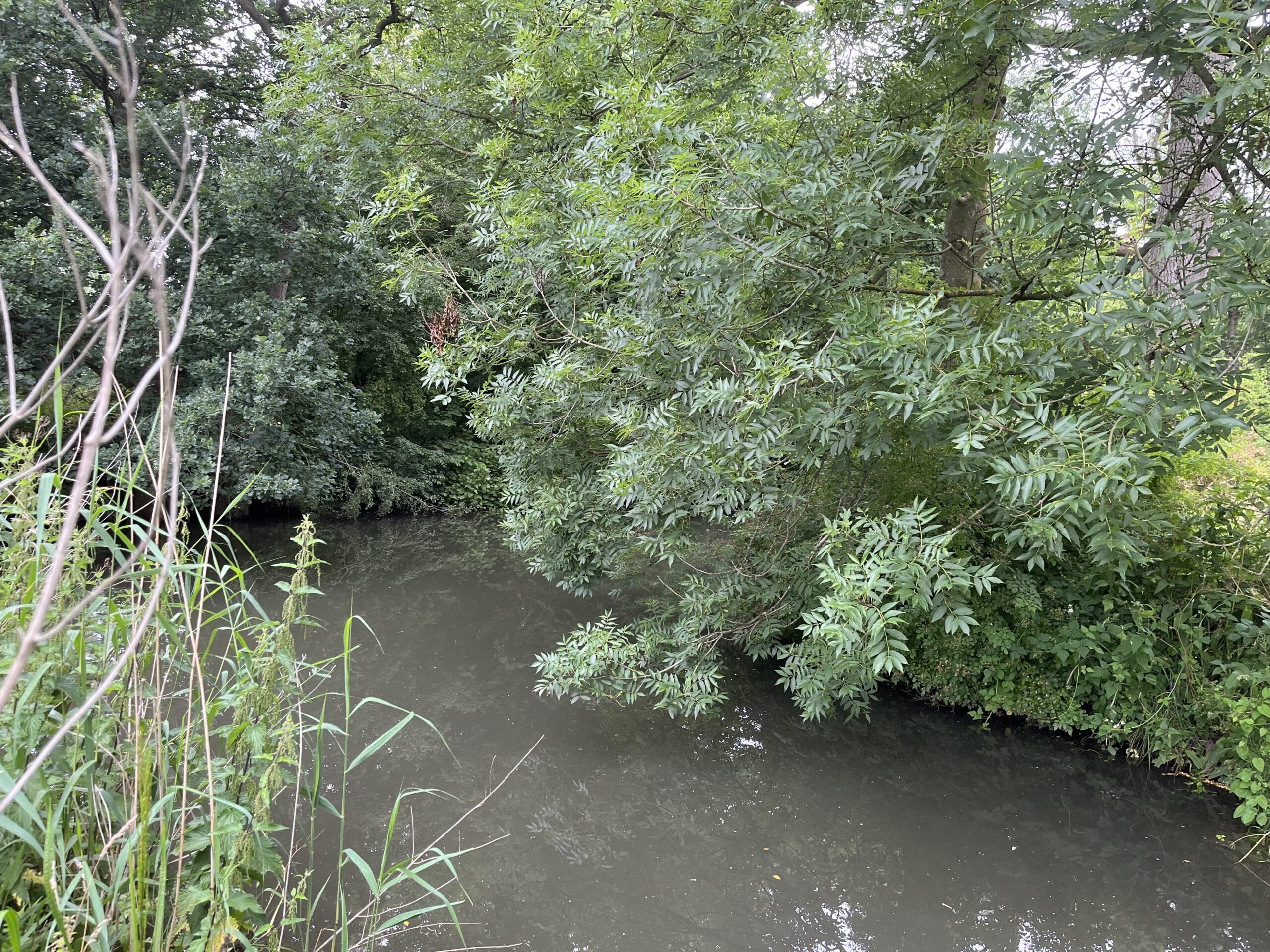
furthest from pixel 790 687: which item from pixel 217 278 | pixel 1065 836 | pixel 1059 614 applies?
pixel 217 278

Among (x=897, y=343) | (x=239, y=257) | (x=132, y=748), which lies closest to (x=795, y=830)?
(x=897, y=343)

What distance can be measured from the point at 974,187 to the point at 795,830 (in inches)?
129

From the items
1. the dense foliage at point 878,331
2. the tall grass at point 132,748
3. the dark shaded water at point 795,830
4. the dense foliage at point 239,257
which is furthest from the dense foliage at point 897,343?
the dense foliage at point 239,257

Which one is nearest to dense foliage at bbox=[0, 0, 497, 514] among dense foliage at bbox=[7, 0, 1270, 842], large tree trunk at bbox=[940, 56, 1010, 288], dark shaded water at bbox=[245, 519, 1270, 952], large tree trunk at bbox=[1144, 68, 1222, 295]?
dense foliage at bbox=[7, 0, 1270, 842]

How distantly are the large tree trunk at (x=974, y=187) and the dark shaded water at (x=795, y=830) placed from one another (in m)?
2.81

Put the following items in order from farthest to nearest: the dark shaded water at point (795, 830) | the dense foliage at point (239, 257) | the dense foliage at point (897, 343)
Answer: the dense foliage at point (239, 257)
the dark shaded water at point (795, 830)
the dense foliage at point (897, 343)

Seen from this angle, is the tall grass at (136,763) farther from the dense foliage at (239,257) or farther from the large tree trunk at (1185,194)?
the dense foliage at (239,257)

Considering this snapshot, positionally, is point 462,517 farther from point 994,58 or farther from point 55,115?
point 994,58

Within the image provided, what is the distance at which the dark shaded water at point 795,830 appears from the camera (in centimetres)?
322

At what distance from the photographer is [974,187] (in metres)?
3.59

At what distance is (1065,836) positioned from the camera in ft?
12.6

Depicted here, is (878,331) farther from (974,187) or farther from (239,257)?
(239,257)

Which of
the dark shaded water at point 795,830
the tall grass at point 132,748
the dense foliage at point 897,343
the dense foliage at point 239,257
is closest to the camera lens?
the tall grass at point 132,748

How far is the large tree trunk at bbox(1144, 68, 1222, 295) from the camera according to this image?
2.85 metres
